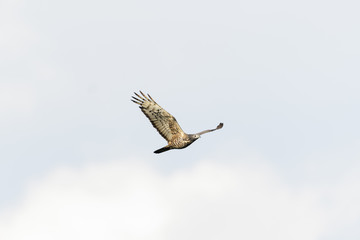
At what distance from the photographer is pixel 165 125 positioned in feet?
168

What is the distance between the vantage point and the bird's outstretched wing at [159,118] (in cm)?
5053

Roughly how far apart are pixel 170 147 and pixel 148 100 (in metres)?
3.07

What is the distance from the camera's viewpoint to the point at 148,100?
50.5 metres

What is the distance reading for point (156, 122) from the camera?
51.2 meters

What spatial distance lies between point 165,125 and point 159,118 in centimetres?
57

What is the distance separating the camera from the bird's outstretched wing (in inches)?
1989

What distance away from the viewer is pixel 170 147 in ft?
170

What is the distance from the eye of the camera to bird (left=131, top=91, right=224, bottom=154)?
50591 millimetres

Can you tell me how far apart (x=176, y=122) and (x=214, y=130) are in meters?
2.93

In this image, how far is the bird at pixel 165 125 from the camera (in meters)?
50.6

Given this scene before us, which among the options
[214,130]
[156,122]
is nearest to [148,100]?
[156,122]

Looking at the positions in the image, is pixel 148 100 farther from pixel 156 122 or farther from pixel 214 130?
pixel 214 130

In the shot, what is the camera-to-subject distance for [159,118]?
51.0 metres

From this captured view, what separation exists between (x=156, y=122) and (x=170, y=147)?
5.44ft
